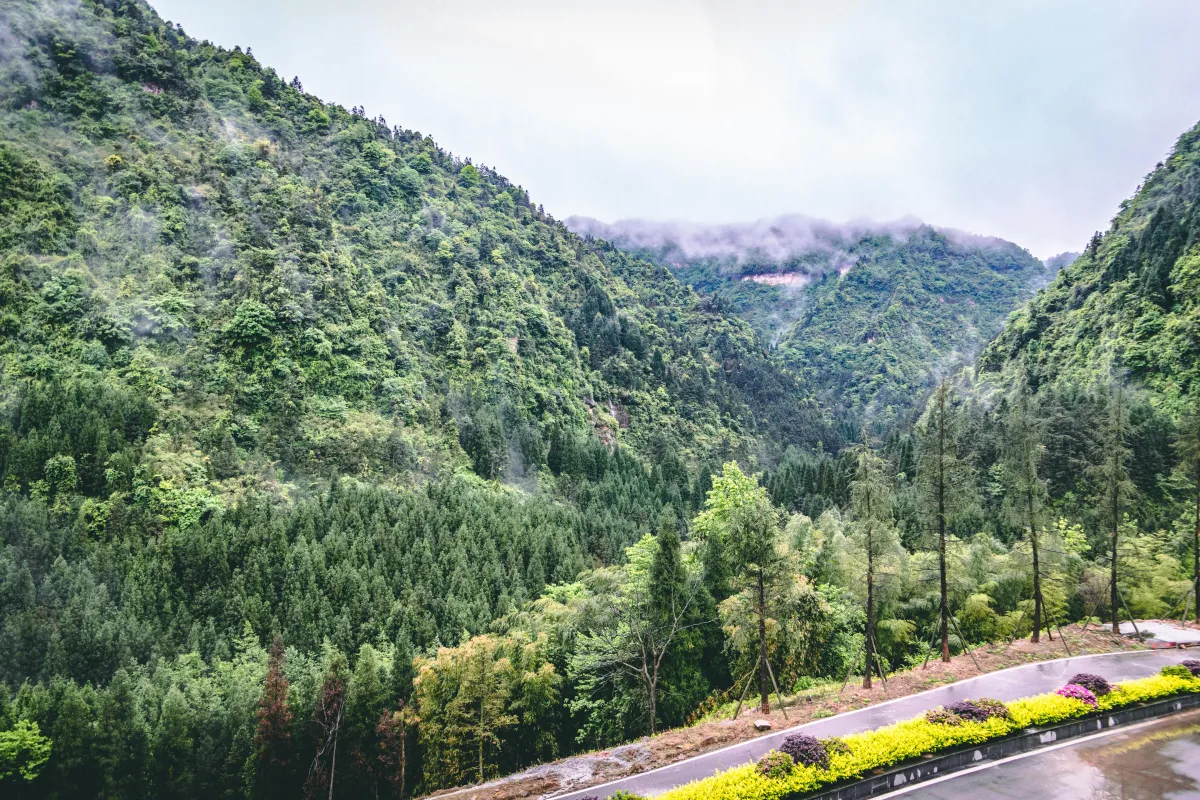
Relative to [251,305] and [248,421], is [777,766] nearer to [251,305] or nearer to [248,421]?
[248,421]

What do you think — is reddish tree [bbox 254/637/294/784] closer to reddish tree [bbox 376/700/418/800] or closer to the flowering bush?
reddish tree [bbox 376/700/418/800]

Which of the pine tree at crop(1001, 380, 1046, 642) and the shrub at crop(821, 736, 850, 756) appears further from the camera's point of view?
the pine tree at crop(1001, 380, 1046, 642)

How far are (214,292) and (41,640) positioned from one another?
41213 mm

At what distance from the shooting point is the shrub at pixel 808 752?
17.0 m

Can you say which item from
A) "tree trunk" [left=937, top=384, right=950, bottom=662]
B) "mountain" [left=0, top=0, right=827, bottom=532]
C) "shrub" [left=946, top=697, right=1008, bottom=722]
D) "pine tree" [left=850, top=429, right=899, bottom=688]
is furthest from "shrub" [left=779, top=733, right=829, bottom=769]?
"mountain" [left=0, top=0, right=827, bottom=532]

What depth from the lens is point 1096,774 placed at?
1733cm

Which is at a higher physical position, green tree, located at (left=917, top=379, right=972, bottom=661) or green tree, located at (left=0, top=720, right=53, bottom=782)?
green tree, located at (left=917, top=379, right=972, bottom=661)

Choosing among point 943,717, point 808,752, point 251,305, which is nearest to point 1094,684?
point 943,717

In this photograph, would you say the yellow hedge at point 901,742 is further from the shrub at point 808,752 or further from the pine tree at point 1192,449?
the pine tree at point 1192,449

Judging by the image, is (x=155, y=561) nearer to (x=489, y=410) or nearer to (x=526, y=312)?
(x=489, y=410)

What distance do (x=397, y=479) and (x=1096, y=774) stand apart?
6094 centimetres

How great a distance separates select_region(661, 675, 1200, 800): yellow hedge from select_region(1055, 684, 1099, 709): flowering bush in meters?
0.24

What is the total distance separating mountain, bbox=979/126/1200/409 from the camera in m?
68.2

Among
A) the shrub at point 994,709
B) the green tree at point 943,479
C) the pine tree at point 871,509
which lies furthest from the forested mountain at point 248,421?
the shrub at point 994,709
